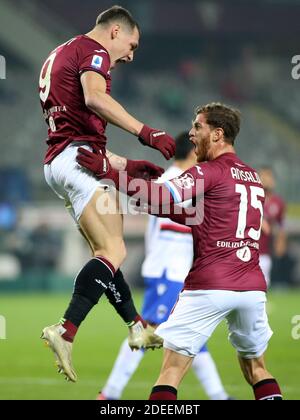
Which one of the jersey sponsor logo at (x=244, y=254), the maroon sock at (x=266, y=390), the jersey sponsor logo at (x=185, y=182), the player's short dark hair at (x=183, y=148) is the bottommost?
the maroon sock at (x=266, y=390)

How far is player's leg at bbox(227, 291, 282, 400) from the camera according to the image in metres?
6.04

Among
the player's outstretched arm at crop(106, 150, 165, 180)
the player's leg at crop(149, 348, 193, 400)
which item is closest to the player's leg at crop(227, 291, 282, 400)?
the player's leg at crop(149, 348, 193, 400)

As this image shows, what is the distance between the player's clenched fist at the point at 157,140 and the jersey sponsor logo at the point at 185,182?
0.16 m

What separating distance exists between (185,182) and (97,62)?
3.18 ft

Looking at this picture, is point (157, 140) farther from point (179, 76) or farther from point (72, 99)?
point (179, 76)

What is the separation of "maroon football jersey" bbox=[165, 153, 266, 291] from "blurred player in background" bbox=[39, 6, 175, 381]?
0.35m

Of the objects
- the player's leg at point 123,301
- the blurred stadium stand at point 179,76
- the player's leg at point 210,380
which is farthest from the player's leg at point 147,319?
the blurred stadium stand at point 179,76

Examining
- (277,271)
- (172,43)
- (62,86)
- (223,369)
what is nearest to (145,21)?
(172,43)

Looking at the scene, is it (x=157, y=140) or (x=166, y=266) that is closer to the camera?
(x=157, y=140)

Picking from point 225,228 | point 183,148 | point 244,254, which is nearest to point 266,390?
point 244,254

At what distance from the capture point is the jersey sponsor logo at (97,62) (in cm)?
607

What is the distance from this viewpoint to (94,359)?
39.1ft

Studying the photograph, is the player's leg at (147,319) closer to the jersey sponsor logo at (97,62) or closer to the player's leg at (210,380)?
the player's leg at (210,380)

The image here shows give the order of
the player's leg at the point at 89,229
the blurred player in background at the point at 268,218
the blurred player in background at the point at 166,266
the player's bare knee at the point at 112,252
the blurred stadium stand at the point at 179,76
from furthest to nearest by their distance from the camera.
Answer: the blurred stadium stand at the point at 179,76
the blurred player in background at the point at 268,218
the blurred player in background at the point at 166,266
the player's bare knee at the point at 112,252
the player's leg at the point at 89,229
